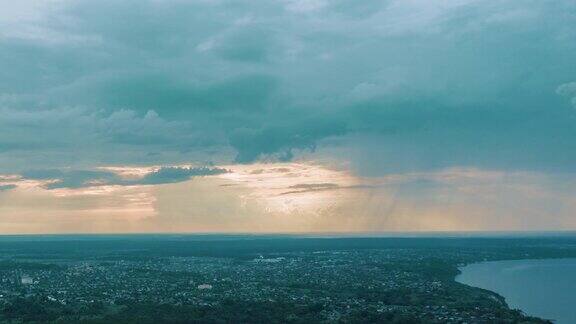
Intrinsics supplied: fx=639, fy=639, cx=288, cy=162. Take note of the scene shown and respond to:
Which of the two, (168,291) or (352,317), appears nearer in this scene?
(352,317)

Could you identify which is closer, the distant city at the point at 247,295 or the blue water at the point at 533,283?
the distant city at the point at 247,295

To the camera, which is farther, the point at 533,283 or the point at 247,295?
the point at 533,283

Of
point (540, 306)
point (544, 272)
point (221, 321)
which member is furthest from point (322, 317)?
point (544, 272)

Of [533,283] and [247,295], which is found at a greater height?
[247,295]

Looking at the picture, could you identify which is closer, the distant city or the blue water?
the distant city

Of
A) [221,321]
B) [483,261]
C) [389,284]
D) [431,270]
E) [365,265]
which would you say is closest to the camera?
[221,321]

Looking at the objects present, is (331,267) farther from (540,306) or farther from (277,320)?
(277,320)

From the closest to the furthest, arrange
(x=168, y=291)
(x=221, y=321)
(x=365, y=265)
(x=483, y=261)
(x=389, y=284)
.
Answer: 1. (x=221, y=321)
2. (x=168, y=291)
3. (x=389, y=284)
4. (x=365, y=265)
5. (x=483, y=261)

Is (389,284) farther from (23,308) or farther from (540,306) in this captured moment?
(23,308)
